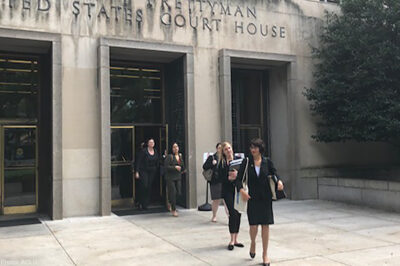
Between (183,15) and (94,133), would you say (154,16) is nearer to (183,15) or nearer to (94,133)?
(183,15)

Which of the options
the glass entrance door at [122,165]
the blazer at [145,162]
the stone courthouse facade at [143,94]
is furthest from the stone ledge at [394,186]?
the glass entrance door at [122,165]

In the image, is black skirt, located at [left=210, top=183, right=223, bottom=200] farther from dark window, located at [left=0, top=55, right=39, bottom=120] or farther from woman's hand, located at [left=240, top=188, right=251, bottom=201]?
dark window, located at [left=0, top=55, right=39, bottom=120]

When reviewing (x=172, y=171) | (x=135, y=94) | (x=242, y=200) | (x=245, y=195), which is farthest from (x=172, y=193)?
(x=245, y=195)

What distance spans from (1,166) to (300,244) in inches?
299

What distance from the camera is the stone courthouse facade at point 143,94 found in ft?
31.8

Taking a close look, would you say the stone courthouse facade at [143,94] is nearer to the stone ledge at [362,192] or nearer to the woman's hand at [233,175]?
the stone ledge at [362,192]

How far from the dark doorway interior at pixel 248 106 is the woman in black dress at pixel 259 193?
6977 mm

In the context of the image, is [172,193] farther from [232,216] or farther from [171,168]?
[232,216]

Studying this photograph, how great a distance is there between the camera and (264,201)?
19.0 ft

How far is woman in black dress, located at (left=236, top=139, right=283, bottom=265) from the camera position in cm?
575

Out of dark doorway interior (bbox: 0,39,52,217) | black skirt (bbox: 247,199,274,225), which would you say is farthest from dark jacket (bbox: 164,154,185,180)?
black skirt (bbox: 247,199,274,225)

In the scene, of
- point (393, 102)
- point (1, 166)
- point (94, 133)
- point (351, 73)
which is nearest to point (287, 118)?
point (351, 73)

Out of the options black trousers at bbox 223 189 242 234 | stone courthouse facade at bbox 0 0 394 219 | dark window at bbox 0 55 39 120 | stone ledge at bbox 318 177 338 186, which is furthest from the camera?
stone ledge at bbox 318 177 338 186

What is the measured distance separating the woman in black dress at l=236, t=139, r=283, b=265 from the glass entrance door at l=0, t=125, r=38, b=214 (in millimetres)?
6836
